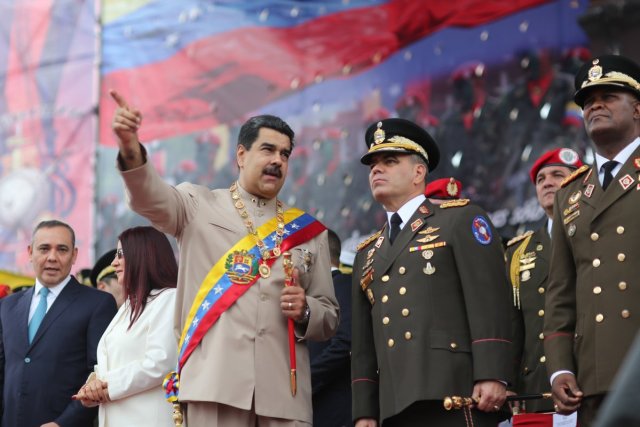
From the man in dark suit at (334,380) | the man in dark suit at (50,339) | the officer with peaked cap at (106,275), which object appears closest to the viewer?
the man in dark suit at (334,380)

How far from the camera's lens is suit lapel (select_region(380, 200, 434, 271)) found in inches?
176

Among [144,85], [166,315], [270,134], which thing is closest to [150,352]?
[166,315]

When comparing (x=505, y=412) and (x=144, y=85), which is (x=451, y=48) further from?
(x=505, y=412)

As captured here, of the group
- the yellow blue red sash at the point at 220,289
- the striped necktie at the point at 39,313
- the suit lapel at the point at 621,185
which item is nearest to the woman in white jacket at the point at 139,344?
the yellow blue red sash at the point at 220,289

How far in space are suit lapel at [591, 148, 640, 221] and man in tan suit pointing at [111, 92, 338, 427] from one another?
1325mm

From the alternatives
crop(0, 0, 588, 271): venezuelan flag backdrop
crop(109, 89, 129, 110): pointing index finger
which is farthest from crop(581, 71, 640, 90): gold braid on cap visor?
crop(0, 0, 588, 271): venezuelan flag backdrop

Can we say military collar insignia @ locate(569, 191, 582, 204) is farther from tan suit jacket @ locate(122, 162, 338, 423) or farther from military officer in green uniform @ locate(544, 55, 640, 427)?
tan suit jacket @ locate(122, 162, 338, 423)

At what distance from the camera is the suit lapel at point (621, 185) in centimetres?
380

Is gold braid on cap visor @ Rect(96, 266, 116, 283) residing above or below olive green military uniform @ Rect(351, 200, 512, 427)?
above

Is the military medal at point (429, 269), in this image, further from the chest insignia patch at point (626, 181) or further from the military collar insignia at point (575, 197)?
the chest insignia patch at point (626, 181)

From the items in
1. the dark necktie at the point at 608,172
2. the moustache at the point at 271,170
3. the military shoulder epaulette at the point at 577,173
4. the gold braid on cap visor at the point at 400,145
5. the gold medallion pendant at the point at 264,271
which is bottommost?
the gold medallion pendant at the point at 264,271

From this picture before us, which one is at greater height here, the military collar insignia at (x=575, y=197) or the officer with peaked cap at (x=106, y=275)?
the officer with peaked cap at (x=106, y=275)

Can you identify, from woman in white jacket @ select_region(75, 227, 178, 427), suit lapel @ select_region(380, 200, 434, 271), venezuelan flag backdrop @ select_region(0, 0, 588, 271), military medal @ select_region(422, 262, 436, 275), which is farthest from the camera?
venezuelan flag backdrop @ select_region(0, 0, 588, 271)

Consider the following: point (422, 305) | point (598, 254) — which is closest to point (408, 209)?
point (422, 305)
